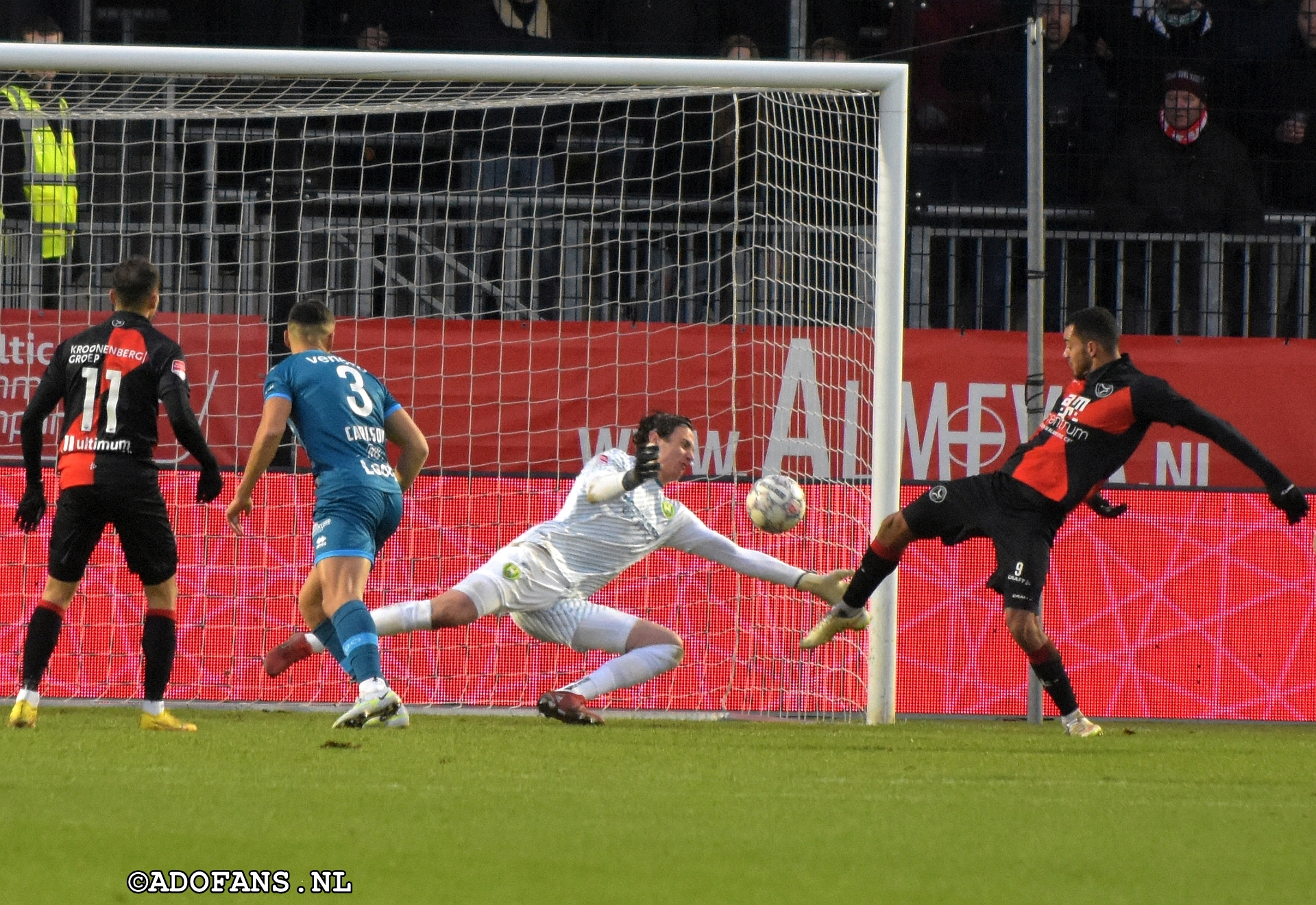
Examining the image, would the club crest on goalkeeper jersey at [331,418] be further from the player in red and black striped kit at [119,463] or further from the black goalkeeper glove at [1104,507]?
the black goalkeeper glove at [1104,507]

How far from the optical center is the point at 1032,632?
7.11m

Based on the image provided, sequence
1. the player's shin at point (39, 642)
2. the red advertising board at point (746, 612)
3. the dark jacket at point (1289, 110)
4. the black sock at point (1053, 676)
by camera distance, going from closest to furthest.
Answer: the player's shin at point (39, 642) → the black sock at point (1053, 676) → the red advertising board at point (746, 612) → the dark jacket at point (1289, 110)

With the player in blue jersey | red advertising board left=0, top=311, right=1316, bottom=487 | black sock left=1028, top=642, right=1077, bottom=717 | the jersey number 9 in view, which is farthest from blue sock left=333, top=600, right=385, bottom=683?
black sock left=1028, top=642, right=1077, bottom=717

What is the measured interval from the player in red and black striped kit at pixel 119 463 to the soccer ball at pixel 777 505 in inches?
89.9

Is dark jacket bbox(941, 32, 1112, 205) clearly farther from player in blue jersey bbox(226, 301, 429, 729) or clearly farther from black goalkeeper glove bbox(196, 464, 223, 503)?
black goalkeeper glove bbox(196, 464, 223, 503)

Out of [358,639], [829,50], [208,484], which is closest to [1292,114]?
[829,50]

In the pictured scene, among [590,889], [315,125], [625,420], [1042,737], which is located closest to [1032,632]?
[1042,737]

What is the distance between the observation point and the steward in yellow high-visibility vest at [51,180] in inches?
378

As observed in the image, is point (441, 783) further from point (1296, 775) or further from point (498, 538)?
point (498, 538)

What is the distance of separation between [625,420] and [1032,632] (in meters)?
3.26

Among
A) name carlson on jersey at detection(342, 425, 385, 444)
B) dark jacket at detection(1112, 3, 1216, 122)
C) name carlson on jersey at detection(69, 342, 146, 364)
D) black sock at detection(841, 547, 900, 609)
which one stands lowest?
black sock at detection(841, 547, 900, 609)

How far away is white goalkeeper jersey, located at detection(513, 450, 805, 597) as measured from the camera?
25.6ft

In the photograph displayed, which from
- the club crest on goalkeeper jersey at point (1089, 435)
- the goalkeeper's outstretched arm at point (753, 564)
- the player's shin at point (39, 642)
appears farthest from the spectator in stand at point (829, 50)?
the player's shin at point (39, 642)

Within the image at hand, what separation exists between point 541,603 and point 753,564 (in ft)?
3.11
